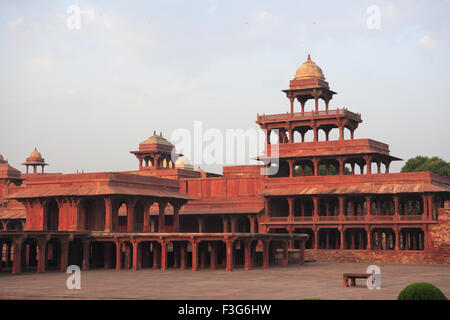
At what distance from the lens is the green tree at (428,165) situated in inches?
3733

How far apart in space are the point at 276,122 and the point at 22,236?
36382 mm

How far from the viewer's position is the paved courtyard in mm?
29953

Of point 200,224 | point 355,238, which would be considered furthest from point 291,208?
point 200,224

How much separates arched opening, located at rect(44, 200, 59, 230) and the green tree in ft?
178

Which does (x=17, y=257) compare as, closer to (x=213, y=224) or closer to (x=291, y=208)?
(x=291, y=208)

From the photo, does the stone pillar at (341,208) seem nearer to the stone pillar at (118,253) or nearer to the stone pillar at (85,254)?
the stone pillar at (118,253)

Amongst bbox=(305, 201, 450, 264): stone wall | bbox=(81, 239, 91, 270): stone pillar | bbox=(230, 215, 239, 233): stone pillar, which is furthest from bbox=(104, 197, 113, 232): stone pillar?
bbox=(305, 201, 450, 264): stone wall

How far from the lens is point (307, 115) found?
74438mm

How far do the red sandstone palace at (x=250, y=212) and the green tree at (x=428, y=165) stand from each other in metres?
24.2

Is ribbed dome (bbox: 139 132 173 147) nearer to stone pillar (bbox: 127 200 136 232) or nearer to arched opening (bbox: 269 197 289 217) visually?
arched opening (bbox: 269 197 289 217)

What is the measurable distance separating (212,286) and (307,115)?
41958 mm

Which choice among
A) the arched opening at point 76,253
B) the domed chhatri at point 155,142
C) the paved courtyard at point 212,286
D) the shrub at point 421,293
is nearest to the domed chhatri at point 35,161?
the domed chhatri at point 155,142

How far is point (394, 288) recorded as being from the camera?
109 ft
